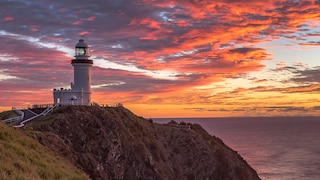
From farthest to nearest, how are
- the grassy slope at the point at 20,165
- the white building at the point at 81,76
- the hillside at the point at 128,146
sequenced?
the white building at the point at 81,76 → the hillside at the point at 128,146 → the grassy slope at the point at 20,165

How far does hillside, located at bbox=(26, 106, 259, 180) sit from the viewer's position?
4247cm

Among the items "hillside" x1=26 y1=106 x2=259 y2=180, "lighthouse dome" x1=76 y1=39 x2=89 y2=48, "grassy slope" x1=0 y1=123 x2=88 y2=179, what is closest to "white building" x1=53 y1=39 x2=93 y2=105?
"lighthouse dome" x1=76 y1=39 x2=89 y2=48

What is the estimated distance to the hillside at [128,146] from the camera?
139 ft

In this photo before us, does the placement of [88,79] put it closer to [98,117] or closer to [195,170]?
[98,117]

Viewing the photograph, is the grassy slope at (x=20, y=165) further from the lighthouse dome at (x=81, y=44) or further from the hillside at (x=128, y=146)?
the lighthouse dome at (x=81, y=44)

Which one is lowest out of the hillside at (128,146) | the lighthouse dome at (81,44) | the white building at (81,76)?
the hillside at (128,146)

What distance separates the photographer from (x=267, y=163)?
366 feet

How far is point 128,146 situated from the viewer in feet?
173

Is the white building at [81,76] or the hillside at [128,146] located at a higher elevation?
the white building at [81,76]

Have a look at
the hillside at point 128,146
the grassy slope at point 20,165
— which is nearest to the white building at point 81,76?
the hillside at point 128,146

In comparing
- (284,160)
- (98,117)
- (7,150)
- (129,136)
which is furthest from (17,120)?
(284,160)

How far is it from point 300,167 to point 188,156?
50.9 m

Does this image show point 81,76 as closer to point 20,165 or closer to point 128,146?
point 128,146

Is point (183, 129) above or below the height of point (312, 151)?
above
